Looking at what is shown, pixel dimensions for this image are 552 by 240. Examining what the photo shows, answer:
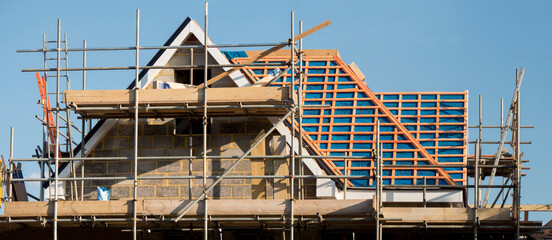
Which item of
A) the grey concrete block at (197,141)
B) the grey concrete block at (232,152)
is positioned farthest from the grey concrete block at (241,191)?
the grey concrete block at (197,141)

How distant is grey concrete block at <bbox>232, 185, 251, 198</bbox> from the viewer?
26538 millimetres

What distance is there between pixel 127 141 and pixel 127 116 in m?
0.91

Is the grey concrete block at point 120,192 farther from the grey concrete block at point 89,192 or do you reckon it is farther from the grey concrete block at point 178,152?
the grey concrete block at point 178,152

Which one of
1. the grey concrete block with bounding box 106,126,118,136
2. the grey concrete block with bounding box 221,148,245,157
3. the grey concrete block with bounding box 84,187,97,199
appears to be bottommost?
the grey concrete block with bounding box 84,187,97,199

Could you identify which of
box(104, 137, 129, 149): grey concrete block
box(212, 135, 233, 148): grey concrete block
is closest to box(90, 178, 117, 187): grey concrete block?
box(104, 137, 129, 149): grey concrete block

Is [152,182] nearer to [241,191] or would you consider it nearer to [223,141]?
[223,141]

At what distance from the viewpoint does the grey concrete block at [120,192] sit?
27.0 meters

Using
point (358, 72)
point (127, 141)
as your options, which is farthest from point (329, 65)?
point (127, 141)

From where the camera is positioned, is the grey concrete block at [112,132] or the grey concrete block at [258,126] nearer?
the grey concrete block at [258,126]

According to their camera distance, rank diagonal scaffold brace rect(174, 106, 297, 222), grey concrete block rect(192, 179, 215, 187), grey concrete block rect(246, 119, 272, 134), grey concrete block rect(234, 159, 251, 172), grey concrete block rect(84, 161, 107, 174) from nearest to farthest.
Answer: diagonal scaffold brace rect(174, 106, 297, 222) → grey concrete block rect(234, 159, 251, 172) → grey concrete block rect(246, 119, 272, 134) → grey concrete block rect(192, 179, 215, 187) → grey concrete block rect(84, 161, 107, 174)

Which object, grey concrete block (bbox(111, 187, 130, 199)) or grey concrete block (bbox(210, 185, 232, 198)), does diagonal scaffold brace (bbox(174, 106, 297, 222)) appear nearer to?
grey concrete block (bbox(210, 185, 232, 198))

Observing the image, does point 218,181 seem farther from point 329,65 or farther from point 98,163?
point 329,65

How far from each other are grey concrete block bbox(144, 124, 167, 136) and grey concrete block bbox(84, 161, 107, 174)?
127 cm

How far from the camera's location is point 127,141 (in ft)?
89.5
